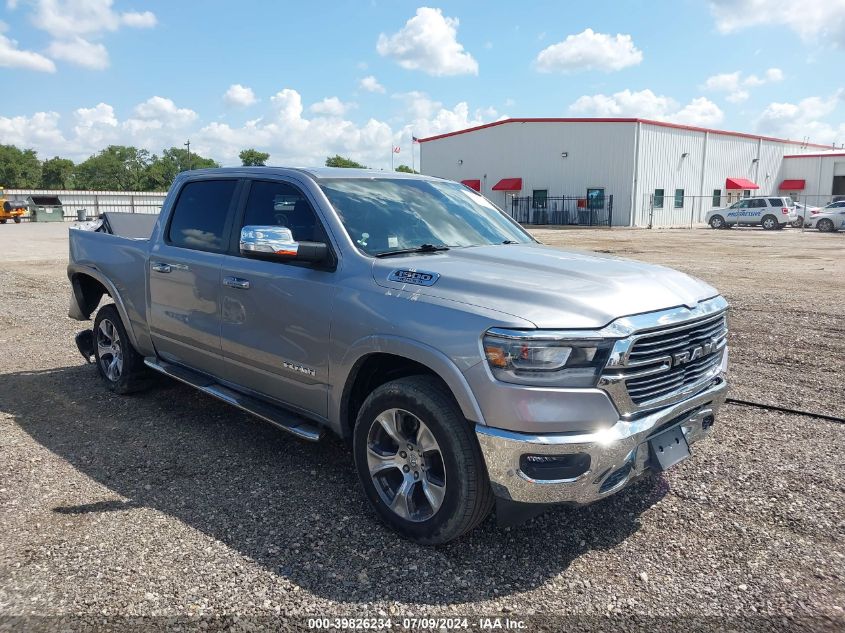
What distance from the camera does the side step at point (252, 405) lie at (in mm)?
3914

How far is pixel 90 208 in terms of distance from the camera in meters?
56.9

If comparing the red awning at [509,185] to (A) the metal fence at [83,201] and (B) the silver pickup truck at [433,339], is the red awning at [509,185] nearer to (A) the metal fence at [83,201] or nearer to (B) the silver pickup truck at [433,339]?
(A) the metal fence at [83,201]

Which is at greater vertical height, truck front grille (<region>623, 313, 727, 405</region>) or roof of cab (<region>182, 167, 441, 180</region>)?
roof of cab (<region>182, 167, 441, 180</region>)

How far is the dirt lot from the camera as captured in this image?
9.69ft

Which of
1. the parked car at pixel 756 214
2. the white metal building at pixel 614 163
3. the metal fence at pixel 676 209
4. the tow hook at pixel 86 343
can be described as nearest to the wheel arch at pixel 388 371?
the tow hook at pixel 86 343

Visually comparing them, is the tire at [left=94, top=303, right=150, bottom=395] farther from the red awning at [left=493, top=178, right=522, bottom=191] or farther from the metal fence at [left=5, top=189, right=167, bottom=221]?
the metal fence at [left=5, top=189, right=167, bottom=221]

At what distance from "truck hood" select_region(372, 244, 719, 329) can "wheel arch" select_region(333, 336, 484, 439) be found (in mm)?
294

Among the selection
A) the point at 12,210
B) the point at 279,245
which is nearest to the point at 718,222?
the point at 279,245

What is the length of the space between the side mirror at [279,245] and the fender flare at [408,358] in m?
0.59

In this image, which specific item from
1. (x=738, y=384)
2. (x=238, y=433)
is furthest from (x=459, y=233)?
(x=738, y=384)

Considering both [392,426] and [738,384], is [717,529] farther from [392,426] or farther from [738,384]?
[738,384]

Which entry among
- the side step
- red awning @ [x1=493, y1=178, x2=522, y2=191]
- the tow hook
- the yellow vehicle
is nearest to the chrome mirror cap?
the side step

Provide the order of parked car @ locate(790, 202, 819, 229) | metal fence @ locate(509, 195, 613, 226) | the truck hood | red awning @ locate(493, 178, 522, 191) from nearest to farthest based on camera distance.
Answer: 1. the truck hood
2. parked car @ locate(790, 202, 819, 229)
3. metal fence @ locate(509, 195, 613, 226)
4. red awning @ locate(493, 178, 522, 191)

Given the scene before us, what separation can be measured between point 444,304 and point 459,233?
4.18ft
